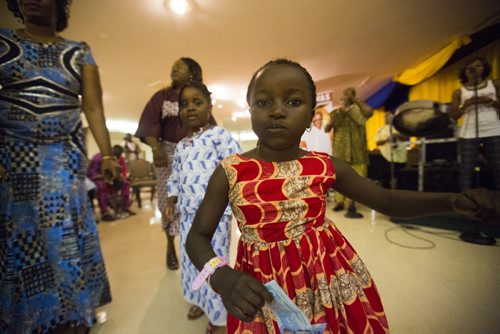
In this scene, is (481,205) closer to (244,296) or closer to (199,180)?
(244,296)

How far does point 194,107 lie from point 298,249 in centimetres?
88

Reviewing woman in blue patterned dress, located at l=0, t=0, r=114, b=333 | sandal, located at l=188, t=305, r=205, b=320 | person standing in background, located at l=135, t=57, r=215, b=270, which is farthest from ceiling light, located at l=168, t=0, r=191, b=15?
sandal, located at l=188, t=305, r=205, b=320

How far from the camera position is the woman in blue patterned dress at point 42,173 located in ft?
2.82

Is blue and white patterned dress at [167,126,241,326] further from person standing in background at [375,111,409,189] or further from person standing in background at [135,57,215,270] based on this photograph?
person standing in background at [375,111,409,189]

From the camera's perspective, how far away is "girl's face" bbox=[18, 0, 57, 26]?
0.88 metres

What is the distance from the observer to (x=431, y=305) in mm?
1160

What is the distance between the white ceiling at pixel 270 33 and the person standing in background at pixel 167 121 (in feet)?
7.09

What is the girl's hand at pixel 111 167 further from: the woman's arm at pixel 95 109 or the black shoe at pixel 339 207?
the black shoe at pixel 339 207

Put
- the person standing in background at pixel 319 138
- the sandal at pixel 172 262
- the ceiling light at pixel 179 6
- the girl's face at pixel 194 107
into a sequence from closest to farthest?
the girl's face at pixel 194 107
the sandal at pixel 172 262
the ceiling light at pixel 179 6
the person standing in background at pixel 319 138

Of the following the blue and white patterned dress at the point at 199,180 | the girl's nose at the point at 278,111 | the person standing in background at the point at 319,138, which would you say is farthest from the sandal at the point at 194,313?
the person standing in background at the point at 319,138

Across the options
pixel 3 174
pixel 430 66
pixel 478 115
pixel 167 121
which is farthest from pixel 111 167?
pixel 430 66

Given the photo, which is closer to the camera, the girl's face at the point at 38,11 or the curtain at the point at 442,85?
the girl's face at the point at 38,11

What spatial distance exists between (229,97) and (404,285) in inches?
260

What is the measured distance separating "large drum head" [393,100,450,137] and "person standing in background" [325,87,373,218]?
792 mm
